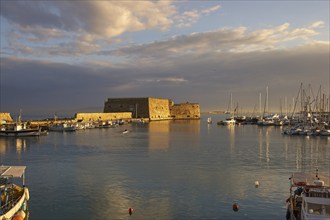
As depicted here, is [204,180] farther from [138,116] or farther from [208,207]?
[138,116]

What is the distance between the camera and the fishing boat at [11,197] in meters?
11.3

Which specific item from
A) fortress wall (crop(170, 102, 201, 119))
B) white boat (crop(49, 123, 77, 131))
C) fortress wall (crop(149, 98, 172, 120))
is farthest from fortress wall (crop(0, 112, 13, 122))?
fortress wall (crop(170, 102, 201, 119))

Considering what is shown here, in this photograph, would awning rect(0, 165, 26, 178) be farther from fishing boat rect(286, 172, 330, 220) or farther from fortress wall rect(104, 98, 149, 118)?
fortress wall rect(104, 98, 149, 118)

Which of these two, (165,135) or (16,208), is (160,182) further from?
(165,135)

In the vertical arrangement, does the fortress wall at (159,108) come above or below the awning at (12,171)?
above

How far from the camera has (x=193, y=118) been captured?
420 feet

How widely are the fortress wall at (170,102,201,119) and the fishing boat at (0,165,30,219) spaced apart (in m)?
112

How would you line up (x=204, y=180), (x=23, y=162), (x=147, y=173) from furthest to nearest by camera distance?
(x=23, y=162) < (x=147, y=173) < (x=204, y=180)

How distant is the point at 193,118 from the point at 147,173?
354ft

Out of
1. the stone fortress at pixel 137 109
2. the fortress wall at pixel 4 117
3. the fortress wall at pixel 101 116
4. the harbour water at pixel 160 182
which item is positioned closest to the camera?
the harbour water at pixel 160 182

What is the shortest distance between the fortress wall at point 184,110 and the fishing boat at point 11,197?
368ft

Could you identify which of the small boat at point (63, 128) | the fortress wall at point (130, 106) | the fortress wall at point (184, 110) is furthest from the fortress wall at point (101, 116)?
the fortress wall at point (184, 110)

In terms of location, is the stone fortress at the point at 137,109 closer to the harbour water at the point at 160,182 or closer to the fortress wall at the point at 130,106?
the fortress wall at the point at 130,106

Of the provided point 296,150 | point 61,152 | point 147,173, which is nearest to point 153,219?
point 147,173
